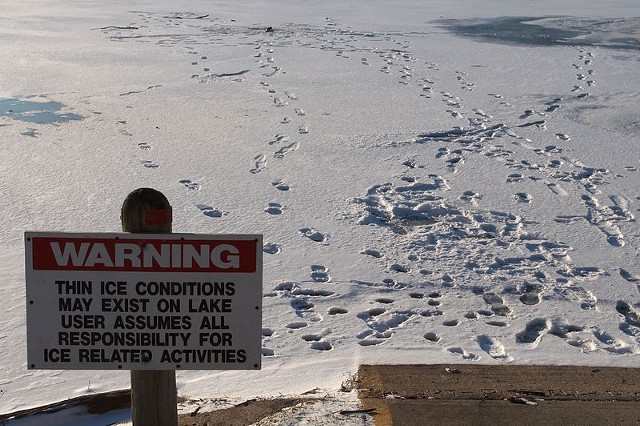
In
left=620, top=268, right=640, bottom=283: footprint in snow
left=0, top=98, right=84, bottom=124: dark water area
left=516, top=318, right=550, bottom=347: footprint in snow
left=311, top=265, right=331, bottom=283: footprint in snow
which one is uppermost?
left=0, top=98, right=84, bottom=124: dark water area

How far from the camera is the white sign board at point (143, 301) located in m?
2.50

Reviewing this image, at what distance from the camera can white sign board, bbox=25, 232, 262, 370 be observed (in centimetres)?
250

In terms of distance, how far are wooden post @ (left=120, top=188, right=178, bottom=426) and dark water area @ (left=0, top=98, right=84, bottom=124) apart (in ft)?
24.9

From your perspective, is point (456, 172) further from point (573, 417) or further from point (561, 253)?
point (573, 417)

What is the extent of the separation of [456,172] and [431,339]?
3605mm

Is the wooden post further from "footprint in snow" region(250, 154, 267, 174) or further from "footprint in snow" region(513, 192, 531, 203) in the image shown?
"footprint in snow" region(250, 154, 267, 174)

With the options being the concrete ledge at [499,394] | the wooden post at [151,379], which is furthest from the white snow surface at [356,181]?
the wooden post at [151,379]

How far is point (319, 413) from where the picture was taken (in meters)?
3.52

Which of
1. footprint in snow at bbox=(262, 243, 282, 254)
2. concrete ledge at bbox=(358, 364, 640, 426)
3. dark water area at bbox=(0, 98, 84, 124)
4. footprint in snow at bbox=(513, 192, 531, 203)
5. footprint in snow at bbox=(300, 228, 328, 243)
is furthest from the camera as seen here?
dark water area at bbox=(0, 98, 84, 124)

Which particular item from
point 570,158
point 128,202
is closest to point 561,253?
point 570,158

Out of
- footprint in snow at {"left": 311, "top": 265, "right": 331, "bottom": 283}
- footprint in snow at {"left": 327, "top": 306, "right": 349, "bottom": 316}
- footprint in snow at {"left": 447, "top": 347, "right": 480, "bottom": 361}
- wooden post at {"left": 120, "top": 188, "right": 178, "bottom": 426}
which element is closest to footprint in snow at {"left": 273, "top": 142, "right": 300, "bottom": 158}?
footprint in snow at {"left": 311, "top": 265, "right": 331, "bottom": 283}

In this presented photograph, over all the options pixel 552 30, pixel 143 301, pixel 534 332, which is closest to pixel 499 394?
pixel 534 332

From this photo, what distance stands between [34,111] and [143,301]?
833cm

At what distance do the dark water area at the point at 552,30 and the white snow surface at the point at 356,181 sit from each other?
0.93 meters
